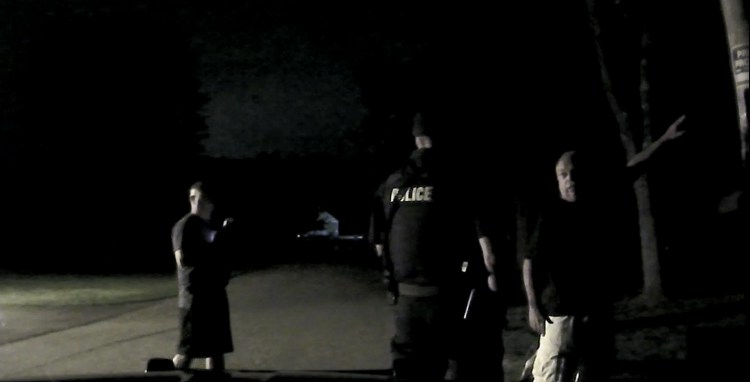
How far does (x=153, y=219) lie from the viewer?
4266 cm

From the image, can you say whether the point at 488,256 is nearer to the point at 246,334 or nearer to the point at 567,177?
the point at 567,177

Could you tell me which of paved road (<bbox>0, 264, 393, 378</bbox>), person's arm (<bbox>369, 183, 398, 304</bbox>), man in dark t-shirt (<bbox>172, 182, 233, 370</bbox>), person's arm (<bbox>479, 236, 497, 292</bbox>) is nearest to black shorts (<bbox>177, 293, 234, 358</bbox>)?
man in dark t-shirt (<bbox>172, 182, 233, 370</bbox>)

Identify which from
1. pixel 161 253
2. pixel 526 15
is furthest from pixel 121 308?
pixel 161 253

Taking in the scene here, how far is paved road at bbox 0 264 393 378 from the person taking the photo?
9367mm

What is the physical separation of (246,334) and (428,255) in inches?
255

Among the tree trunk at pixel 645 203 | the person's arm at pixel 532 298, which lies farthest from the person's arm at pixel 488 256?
the tree trunk at pixel 645 203

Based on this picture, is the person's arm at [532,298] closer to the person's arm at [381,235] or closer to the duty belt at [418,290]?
the duty belt at [418,290]

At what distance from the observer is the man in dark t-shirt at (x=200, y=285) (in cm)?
745

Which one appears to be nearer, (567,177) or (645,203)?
(567,177)

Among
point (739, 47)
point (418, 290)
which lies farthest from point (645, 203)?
point (739, 47)

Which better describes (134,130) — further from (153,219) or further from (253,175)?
(253,175)

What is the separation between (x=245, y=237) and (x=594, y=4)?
26120 millimetres

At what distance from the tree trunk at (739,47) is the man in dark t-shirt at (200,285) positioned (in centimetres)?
419

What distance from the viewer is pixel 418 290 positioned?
5.55m
